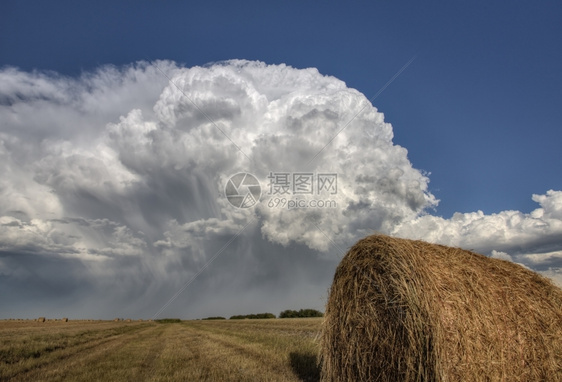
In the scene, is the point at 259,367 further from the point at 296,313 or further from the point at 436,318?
the point at 296,313

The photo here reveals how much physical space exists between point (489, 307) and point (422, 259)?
1372 millimetres

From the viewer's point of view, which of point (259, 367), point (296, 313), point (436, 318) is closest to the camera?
point (436, 318)

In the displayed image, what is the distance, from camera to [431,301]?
4.97 meters

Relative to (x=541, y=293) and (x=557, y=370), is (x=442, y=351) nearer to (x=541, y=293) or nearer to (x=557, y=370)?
(x=557, y=370)

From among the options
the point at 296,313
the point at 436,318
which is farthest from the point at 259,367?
the point at 296,313

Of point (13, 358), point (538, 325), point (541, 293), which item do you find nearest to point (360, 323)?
point (538, 325)

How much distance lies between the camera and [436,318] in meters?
4.86

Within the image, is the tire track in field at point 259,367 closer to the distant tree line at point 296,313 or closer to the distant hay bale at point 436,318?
the distant hay bale at point 436,318

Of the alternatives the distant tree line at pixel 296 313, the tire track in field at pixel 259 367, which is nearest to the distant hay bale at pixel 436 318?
the tire track in field at pixel 259 367

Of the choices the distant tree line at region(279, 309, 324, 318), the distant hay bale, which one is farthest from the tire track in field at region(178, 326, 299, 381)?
the distant tree line at region(279, 309, 324, 318)

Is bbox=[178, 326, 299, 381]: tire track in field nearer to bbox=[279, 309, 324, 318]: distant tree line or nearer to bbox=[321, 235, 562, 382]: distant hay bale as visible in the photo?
bbox=[321, 235, 562, 382]: distant hay bale

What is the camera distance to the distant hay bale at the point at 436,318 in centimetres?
493

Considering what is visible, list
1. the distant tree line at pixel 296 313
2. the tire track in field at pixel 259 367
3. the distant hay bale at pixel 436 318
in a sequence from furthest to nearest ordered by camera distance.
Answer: the distant tree line at pixel 296 313
the tire track in field at pixel 259 367
the distant hay bale at pixel 436 318

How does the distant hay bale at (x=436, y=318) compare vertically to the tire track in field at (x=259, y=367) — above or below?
above
